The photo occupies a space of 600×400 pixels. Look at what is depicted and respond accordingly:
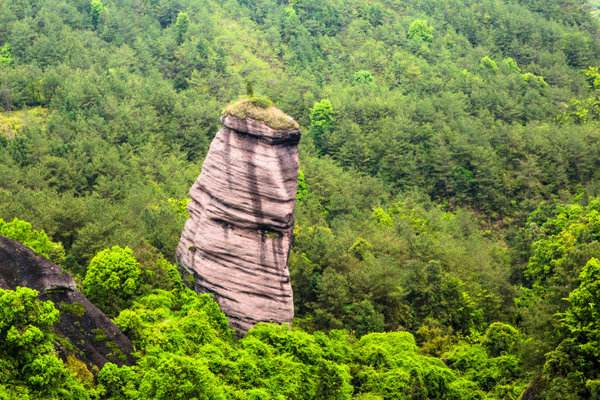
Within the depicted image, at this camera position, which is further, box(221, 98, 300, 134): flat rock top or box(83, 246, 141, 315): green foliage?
box(221, 98, 300, 134): flat rock top

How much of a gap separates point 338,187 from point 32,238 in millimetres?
42357

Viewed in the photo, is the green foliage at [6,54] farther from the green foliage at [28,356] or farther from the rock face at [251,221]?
the green foliage at [28,356]

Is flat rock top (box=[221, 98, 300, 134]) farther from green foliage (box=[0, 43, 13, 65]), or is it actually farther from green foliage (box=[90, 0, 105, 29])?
green foliage (box=[90, 0, 105, 29])

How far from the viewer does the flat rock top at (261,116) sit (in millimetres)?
50250

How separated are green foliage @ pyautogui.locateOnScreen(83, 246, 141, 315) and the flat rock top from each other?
1052 centimetres

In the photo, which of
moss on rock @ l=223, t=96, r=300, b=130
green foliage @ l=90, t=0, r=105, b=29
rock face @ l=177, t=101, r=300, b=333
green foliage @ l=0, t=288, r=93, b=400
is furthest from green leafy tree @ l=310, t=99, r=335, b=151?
green foliage @ l=0, t=288, r=93, b=400

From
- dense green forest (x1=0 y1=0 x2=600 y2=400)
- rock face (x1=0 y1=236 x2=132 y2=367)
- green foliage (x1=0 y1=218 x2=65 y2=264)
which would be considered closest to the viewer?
rock face (x1=0 y1=236 x2=132 y2=367)

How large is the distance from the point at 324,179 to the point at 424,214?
1166 cm

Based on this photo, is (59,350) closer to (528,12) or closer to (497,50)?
(497,50)

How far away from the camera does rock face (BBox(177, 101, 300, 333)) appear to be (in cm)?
5044

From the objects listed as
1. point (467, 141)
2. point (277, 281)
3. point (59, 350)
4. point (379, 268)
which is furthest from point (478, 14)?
point (59, 350)

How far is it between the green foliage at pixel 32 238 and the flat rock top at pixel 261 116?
12880 mm

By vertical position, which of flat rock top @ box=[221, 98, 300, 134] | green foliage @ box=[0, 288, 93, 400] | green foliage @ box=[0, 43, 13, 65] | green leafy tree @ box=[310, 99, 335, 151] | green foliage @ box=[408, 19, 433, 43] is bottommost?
green foliage @ box=[0, 43, 13, 65]

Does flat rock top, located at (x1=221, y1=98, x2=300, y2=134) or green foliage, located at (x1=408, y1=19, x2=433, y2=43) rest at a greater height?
flat rock top, located at (x1=221, y1=98, x2=300, y2=134)
